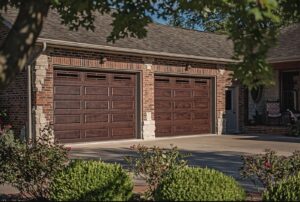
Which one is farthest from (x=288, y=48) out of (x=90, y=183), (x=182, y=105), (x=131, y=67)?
(x=90, y=183)

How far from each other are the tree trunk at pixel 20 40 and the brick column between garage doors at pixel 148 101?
14.5 metres

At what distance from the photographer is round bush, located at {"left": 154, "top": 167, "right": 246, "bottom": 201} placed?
567 centimetres

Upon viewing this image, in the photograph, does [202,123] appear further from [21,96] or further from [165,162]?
[165,162]

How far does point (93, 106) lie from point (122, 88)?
1.57 meters

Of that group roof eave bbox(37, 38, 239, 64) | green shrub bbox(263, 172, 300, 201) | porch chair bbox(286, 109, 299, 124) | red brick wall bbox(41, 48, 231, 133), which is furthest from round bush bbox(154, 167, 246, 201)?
porch chair bbox(286, 109, 299, 124)

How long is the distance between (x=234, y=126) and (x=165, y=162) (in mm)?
17119

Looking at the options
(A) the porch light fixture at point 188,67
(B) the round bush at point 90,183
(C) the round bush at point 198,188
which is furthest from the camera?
(A) the porch light fixture at point 188,67

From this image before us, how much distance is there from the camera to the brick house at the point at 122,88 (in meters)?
16.4

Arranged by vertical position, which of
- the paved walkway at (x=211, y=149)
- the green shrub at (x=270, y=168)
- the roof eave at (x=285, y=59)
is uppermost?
the roof eave at (x=285, y=59)

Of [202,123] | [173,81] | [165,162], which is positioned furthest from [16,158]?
[202,123]

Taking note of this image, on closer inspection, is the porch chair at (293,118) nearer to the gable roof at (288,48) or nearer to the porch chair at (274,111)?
the porch chair at (274,111)

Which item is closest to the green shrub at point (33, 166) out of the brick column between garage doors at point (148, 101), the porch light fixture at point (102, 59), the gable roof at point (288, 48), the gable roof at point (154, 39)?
the gable roof at point (154, 39)

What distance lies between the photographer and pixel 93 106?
17.9m

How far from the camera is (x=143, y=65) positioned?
768 inches
